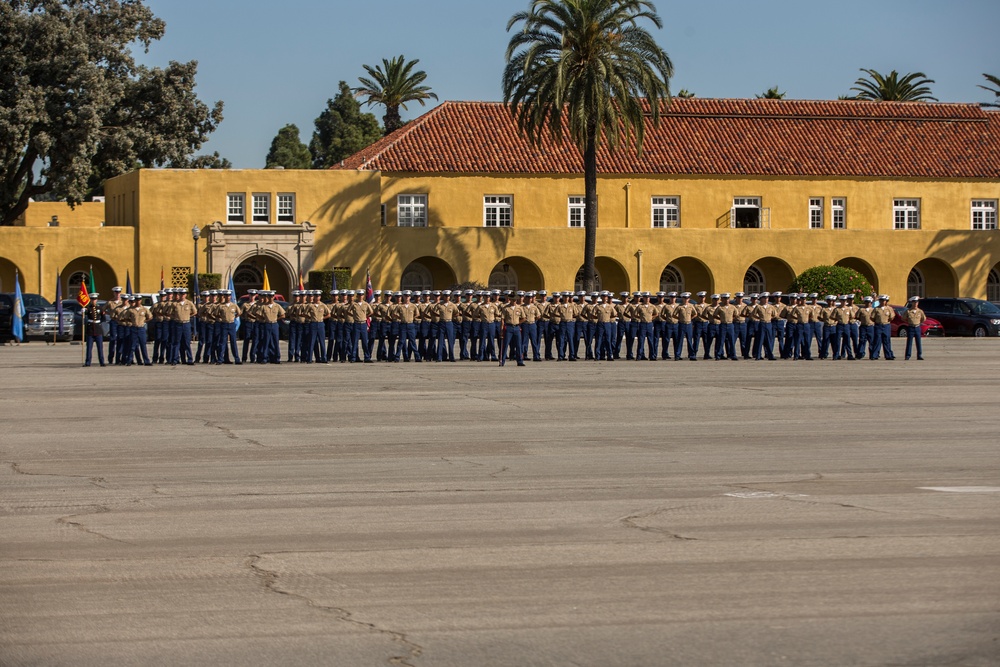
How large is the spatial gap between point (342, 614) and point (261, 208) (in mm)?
47657

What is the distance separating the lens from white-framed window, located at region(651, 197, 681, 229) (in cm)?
5753

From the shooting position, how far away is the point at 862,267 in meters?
58.7

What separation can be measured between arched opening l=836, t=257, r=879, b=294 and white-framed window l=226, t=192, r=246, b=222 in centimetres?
2528

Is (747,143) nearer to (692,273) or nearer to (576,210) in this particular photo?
(692,273)

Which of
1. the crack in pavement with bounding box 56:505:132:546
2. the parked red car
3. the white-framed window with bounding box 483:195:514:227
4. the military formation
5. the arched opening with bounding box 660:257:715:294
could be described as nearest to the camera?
the crack in pavement with bounding box 56:505:132:546

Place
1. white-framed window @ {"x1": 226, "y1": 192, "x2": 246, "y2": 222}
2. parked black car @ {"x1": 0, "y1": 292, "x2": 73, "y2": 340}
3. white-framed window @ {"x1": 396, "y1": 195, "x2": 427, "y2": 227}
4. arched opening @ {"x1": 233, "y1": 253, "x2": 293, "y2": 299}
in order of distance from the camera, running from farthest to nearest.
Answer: white-framed window @ {"x1": 396, "y1": 195, "x2": 427, "y2": 227} → arched opening @ {"x1": 233, "y1": 253, "x2": 293, "y2": 299} → white-framed window @ {"x1": 226, "y1": 192, "x2": 246, "y2": 222} → parked black car @ {"x1": 0, "y1": 292, "x2": 73, "y2": 340}

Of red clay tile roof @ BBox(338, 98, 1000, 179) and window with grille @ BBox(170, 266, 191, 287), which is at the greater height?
red clay tile roof @ BBox(338, 98, 1000, 179)

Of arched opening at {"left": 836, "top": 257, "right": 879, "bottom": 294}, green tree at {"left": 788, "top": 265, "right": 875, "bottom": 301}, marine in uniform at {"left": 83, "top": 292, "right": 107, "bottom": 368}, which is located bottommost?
marine in uniform at {"left": 83, "top": 292, "right": 107, "bottom": 368}

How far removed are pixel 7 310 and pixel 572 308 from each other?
18713mm

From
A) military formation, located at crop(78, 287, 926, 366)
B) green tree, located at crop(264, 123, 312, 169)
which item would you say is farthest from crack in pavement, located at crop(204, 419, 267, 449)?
A: green tree, located at crop(264, 123, 312, 169)

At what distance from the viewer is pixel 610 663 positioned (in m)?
6.33

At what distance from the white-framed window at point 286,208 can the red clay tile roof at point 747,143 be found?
3.58 meters

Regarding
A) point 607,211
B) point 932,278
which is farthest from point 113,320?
point 932,278

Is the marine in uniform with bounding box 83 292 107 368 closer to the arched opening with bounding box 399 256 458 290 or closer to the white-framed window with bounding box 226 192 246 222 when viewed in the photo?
the white-framed window with bounding box 226 192 246 222
